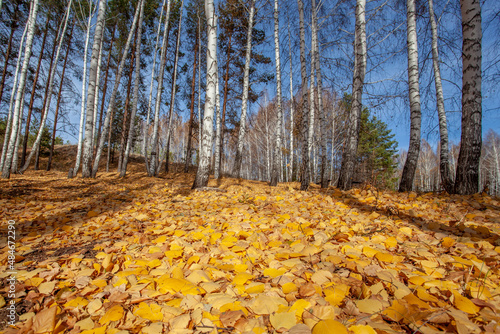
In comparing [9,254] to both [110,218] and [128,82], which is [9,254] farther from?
[128,82]

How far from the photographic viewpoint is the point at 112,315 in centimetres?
97

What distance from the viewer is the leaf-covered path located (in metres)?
0.91

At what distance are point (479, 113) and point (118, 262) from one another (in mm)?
5181

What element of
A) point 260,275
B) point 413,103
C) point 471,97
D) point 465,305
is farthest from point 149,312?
point 413,103

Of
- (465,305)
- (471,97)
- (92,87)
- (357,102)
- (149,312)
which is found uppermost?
(92,87)

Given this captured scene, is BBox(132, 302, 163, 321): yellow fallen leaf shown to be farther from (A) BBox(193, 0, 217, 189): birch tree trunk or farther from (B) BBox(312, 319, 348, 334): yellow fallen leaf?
(A) BBox(193, 0, 217, 189): birch tree trunk

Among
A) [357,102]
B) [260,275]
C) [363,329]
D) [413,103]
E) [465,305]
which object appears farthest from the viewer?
[413,103]

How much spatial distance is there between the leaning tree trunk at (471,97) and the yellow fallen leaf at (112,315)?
15.7 ft

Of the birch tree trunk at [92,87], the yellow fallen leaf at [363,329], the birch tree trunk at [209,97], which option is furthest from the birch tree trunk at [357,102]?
the birch tree trunk at [92,87]

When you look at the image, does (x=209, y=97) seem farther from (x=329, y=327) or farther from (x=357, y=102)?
(x=329, y=327)

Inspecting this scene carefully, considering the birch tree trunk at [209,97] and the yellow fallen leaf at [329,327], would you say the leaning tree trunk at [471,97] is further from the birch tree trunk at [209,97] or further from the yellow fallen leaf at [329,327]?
the birch tree trunk at [209,97]

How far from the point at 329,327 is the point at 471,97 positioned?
Result: 4.48 metres

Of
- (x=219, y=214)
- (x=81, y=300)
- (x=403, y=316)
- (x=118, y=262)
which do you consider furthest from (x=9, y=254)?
(x=403, y=316)

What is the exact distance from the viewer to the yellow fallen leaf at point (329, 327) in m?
0.81
